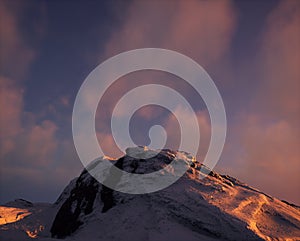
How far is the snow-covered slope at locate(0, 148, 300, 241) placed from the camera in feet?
88.2

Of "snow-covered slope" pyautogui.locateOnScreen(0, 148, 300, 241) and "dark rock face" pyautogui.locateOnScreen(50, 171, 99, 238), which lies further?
"dark rock face" pyautogui.locateOnScreen(50, 171, 99, 238)

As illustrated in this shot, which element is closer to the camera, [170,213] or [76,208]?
[170,213]

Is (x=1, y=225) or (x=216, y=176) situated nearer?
(x=1, y=225)

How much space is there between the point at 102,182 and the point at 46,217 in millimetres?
11874

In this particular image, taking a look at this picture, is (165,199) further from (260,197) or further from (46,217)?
(46,217)

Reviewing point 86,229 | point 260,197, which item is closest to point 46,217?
point 86,229

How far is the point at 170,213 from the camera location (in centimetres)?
2884

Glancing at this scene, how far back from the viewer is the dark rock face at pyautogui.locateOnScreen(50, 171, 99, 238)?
3350 centimetres

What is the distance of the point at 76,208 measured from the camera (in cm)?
3603

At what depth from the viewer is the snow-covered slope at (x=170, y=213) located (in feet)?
88.2

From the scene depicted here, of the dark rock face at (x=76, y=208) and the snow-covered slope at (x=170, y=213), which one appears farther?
the dark rock face at (x=76, y=208)

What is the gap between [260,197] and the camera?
116ft

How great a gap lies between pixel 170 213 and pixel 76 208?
533 inches

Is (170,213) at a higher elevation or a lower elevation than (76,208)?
lower
